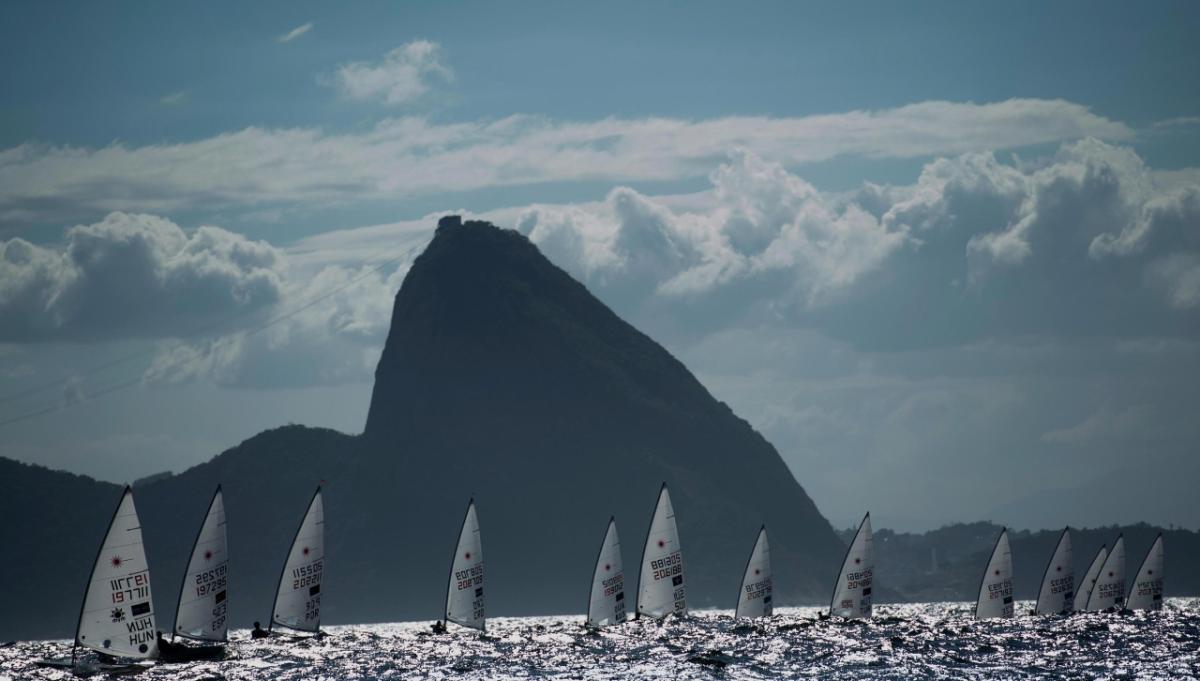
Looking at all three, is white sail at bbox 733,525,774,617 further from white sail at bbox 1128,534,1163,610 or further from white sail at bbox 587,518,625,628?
white sail at bbox 1128,534,1163,610

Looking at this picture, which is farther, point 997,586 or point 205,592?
point 997,586

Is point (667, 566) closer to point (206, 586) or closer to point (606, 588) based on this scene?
point (606, 588)

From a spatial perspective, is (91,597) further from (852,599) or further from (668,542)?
(852,599)

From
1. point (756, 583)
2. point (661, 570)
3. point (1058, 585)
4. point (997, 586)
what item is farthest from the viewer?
point (1058, 585)

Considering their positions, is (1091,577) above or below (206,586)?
above

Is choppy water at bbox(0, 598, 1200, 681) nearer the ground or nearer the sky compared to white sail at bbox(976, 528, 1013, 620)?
nearer the ground

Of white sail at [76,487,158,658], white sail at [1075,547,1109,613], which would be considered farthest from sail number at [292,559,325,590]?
white sail at [1075,547,1109,613]

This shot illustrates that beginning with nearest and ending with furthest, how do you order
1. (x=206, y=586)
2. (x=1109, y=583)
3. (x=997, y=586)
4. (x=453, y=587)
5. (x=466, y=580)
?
(x=206, y=586) < (x=453, y=587) < (x=466, y=580) < (x=997, y=586) < (x=1109, y=583)

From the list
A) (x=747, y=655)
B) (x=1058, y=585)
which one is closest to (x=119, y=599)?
(x=747, y=655)
